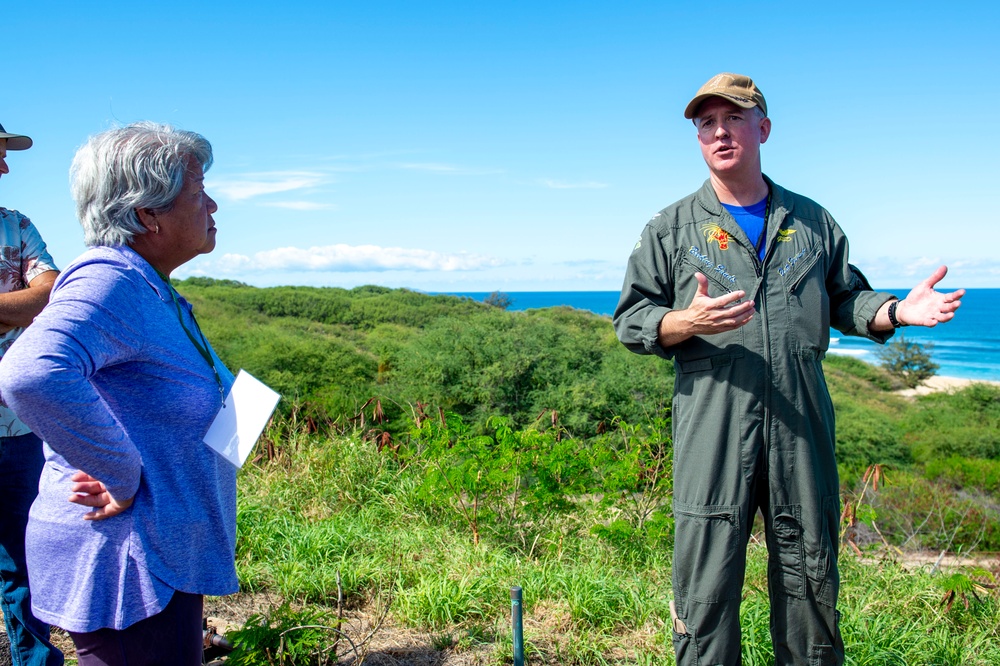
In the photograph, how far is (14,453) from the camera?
2594mm

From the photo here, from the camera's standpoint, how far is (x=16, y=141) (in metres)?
2.83

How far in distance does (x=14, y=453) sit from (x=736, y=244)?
2512 millimetres

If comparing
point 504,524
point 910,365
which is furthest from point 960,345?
point 504,524

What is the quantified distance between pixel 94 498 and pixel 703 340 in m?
1.77

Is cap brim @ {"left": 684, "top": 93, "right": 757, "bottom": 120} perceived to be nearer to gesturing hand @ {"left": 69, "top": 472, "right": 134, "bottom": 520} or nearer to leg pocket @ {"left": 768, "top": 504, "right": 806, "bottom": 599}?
leg pocket @ {"left": 768, "top": 504, "right": 806, "bottom": 599}

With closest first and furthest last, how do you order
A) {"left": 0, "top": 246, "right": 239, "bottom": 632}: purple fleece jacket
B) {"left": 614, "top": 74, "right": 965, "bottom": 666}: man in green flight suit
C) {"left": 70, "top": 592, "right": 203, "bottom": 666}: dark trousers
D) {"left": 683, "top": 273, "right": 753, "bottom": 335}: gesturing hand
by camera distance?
{"left": 0, "top": 246, "right": 239, "bottom": 632}: purple fleece jacket < {"left": 70, "top": 592, "right": 203, "bottom": 666}: dark trousers < {"left": 683, "top": 273, "right": 753, "bottom": 335}: gesturing hand < {"left": 614, "top": 74, "right": 965, "bottom": 666}: man in green flight suit

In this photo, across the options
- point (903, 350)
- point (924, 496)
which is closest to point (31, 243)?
point (924, 496)

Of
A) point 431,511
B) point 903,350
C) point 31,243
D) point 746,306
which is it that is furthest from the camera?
point 903,350

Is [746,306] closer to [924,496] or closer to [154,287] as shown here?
[154,287]

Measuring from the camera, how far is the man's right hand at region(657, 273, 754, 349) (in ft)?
7.29

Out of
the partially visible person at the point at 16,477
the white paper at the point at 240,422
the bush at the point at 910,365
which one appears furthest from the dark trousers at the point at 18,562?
the bush at the point at 910,365

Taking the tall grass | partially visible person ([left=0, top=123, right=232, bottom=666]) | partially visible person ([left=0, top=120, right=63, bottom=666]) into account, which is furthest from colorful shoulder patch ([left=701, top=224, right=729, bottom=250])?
partially visible person ([left=0, top=120, right=63, bottom=666])

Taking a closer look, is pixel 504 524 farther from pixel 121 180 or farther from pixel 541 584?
pixel 121 180

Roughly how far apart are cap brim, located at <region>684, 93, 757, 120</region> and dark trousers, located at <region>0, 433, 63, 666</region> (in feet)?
8.24
